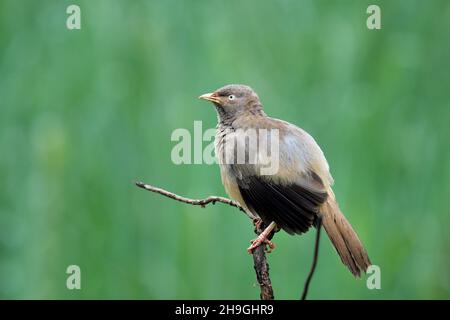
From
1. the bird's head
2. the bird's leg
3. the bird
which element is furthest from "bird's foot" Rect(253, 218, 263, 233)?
the bird's head

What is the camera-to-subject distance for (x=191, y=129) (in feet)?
16.9

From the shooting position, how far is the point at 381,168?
17.1 ft

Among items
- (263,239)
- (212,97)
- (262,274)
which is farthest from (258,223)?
(262,274)

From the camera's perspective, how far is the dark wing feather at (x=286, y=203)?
3.83 m

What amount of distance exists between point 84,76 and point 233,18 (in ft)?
3.17

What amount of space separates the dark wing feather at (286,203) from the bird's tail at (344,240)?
93 mm

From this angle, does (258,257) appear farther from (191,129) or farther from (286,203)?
(191,129)

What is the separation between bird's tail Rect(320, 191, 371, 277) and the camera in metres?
3.87

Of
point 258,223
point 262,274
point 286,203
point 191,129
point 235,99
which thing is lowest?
point 262,274

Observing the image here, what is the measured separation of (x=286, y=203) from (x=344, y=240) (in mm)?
311

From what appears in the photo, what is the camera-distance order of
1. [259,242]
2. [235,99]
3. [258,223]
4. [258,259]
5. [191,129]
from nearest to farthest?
[258,259]
[259,242]
[258,223]
[235,99]
[191,129]

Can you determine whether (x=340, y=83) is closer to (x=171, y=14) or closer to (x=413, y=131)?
(x=413, y=131)

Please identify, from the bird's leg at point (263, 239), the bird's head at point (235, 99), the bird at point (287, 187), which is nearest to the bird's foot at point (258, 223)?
the bird at point (287, 187)

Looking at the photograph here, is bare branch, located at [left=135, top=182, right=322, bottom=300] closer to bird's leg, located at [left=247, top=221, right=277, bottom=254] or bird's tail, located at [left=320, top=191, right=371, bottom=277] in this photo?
bird's leg, located at [left=247, top=221, right=277, bottom=254]
